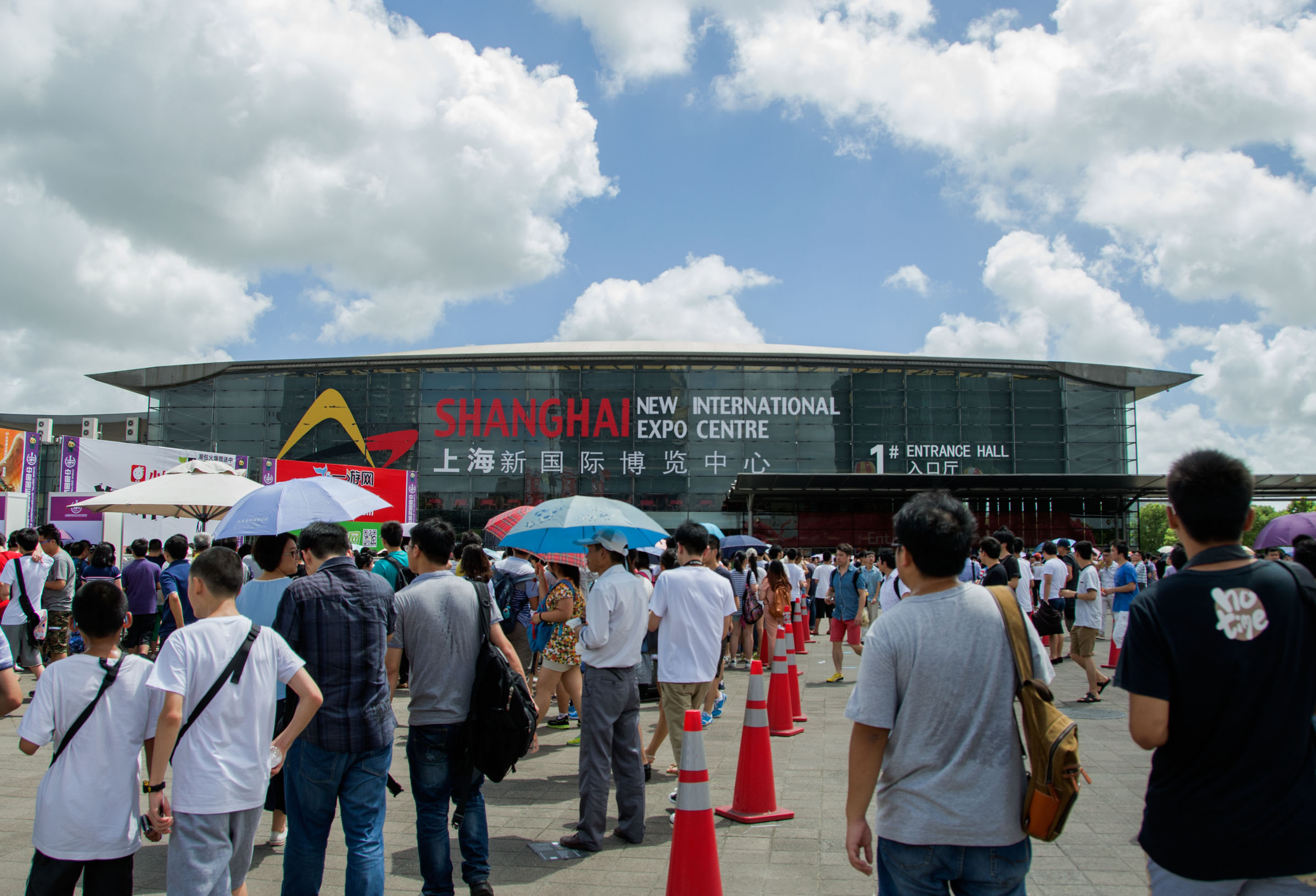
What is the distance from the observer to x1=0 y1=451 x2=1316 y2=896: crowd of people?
2143 mm

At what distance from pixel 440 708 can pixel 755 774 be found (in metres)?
2.28

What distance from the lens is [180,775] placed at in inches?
121

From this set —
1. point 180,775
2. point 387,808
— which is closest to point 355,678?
point 180,775

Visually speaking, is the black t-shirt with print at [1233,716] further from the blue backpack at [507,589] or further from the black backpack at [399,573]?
the black backpack at [399,573]

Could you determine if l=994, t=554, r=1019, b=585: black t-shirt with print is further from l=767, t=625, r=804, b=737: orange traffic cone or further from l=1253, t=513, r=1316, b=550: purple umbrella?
l=767, t=625, r=804, b=737: orange traffic cone

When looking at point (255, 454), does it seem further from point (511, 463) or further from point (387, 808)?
point (387, 808)

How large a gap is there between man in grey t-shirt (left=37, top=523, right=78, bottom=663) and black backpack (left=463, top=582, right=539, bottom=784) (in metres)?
8.10

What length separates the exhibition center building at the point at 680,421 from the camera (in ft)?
146

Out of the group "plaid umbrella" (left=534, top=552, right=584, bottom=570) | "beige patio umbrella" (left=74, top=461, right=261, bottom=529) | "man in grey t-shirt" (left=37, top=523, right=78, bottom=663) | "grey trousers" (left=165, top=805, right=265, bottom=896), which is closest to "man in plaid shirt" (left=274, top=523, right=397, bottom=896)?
"grey trousers" (left=165, top=805, right=265, bottom=896)

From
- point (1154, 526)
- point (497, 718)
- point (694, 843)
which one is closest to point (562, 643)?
point (497, 718)

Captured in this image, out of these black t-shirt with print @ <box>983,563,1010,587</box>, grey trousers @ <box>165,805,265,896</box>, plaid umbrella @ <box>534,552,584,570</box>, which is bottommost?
grey trousers @ <box>165,805,265,896</box>

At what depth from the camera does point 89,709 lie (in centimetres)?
305

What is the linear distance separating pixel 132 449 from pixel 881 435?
113 feet

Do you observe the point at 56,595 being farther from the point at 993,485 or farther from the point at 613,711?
the point at 993,485
